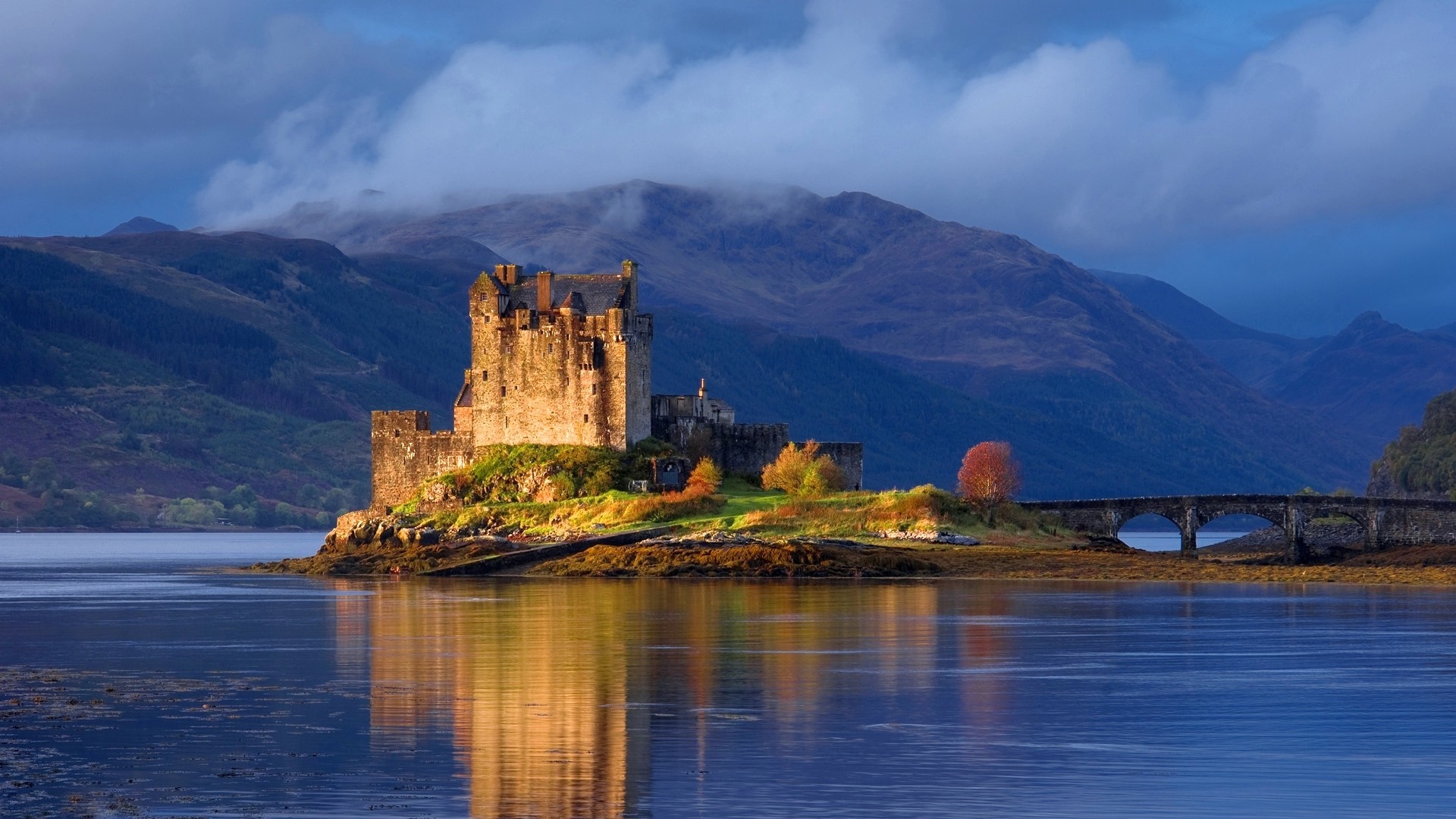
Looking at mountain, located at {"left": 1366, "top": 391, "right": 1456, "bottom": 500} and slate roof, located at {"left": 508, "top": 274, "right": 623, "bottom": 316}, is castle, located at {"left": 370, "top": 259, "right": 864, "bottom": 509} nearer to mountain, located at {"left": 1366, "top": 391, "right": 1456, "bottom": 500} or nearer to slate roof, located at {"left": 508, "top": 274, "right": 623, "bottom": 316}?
slate roof, located at {"left": 508, "top": 274, "right": 623, "bottom": 316}

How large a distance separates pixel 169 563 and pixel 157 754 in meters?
93.4

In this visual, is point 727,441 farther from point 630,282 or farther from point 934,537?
point 934,537

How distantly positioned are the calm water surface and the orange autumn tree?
76.3ft

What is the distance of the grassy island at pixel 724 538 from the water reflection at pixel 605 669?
9.83 meters

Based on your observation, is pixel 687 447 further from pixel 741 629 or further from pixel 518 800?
pixel 518 800

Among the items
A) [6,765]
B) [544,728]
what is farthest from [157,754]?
[544,728]

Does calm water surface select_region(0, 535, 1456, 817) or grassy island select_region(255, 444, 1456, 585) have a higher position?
grassy island select_region(255, 444, 1456, 585)

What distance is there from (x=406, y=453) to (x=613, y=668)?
57745mm

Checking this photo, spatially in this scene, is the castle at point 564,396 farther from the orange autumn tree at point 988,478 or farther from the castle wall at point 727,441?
the orange autumn tree at point 988,478

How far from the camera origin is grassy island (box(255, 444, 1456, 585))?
7788 cm

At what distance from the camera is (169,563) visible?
390ft

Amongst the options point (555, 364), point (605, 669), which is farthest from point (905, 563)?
point (605, 669)

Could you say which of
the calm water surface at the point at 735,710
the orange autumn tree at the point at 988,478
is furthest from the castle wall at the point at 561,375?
the calm water surface at the point at 735,710

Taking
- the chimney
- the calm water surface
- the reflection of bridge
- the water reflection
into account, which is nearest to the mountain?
the reflection of bridge
